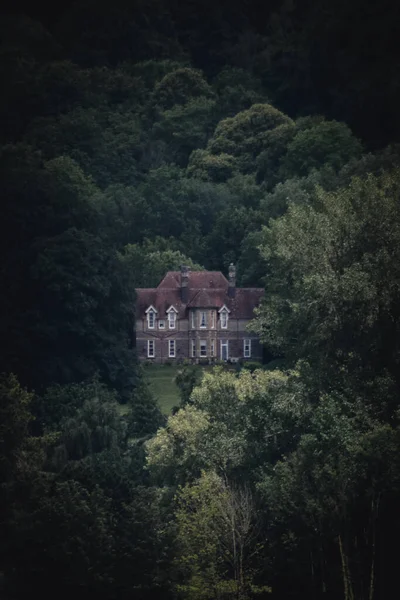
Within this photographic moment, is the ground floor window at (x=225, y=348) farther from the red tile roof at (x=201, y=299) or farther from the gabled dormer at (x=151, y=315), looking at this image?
the gabled dormer at (x=151, y=315)

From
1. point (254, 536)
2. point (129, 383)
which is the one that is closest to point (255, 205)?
point (129, 383)

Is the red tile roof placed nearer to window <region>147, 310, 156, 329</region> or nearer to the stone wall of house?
window <region>147, 310, 156, 329</region>

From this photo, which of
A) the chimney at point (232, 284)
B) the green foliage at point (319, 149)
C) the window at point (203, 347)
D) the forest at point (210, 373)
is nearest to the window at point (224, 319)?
the chimney at point (232, 284)

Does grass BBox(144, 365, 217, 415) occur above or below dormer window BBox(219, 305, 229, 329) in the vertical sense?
below

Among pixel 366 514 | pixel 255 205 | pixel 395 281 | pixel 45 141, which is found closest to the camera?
pixel 366 514

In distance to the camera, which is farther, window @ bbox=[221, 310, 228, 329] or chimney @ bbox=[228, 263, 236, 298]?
window @ bbox=[221, 310, 228, 329]

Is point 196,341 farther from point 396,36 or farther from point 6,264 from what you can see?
point 396,36

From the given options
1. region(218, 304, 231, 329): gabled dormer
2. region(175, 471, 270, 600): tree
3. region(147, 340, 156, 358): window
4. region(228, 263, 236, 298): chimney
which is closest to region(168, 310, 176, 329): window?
region(147, 340, 156, 358): window

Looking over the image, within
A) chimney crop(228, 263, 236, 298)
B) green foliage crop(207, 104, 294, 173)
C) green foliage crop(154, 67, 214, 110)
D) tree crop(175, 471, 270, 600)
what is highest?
green foliage crop(154, 67, 214, 110)
